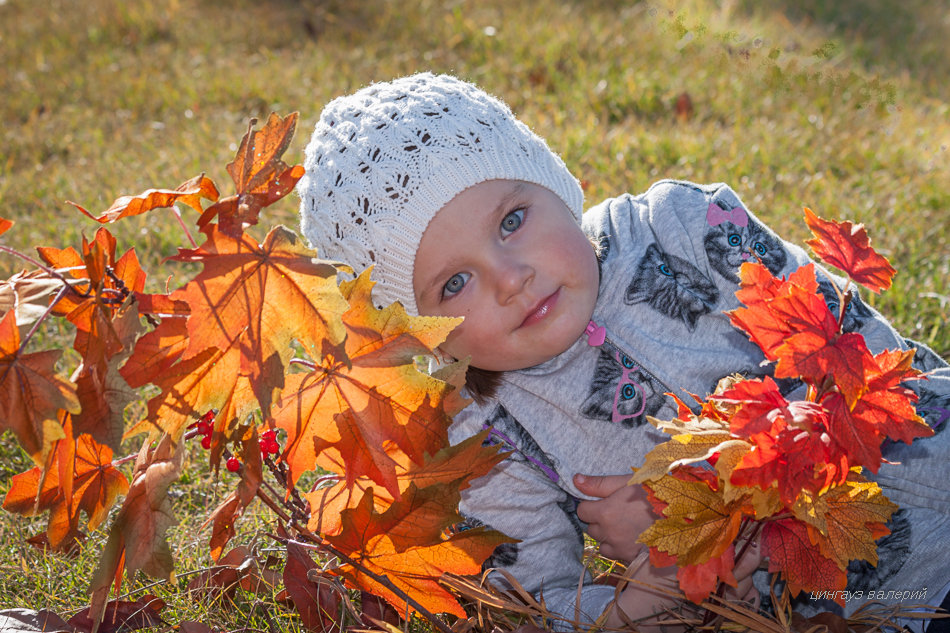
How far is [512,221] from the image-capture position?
1570 mm

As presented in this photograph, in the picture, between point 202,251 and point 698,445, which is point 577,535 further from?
point 202,251

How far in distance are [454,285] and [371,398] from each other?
18.0 inches

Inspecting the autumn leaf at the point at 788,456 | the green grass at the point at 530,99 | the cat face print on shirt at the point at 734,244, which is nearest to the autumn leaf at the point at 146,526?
the green grass at the point at 530,99

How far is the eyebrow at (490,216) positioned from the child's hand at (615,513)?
49cm

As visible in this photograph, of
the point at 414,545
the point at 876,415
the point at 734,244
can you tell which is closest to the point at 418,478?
the point at 414,545

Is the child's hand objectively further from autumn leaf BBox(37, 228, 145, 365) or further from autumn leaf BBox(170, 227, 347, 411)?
autumn leaf BBox(37, 228, 145, 365)

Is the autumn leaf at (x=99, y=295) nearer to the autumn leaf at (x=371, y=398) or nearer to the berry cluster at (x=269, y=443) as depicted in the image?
the autumn leaf at (x=371, y=398)

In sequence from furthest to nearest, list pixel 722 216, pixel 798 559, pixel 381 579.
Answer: pixel 722 216
pixel 381 579
pixel 798 559

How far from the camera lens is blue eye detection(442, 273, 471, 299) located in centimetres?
153

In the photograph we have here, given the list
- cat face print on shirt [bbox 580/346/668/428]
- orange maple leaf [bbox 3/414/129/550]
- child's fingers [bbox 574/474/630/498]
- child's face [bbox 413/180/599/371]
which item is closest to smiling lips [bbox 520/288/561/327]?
child's face [bbox 413/180/599/371]

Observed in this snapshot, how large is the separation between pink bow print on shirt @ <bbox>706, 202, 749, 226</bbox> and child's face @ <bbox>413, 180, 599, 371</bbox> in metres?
0.32

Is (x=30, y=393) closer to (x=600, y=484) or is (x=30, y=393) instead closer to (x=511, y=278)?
(x=511, y=278)

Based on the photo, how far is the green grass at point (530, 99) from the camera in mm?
2762

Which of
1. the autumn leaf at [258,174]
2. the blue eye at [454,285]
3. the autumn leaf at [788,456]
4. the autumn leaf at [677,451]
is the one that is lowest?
the blue eye at [454,285]
